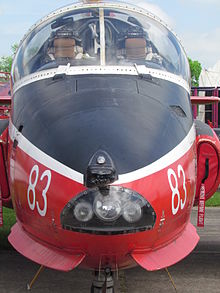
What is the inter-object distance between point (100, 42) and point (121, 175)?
2.12m

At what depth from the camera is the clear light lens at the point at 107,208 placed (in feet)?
9.39

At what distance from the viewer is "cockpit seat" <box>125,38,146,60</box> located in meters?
4.77

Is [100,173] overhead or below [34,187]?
overhead

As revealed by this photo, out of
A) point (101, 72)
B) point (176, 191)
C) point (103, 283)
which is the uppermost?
point (101, 72)

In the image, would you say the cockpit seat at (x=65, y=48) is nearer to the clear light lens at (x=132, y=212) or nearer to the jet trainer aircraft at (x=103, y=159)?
the jet trainer aircraft at (x=103, y=159)

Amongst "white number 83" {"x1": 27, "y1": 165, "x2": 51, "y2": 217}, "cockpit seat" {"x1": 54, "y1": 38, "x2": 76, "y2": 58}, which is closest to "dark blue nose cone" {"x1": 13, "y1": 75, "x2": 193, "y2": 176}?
"white number 83" {"x1": 27, "y1": 165, "x2": 51, "y2": 217}

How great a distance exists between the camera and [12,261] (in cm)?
642

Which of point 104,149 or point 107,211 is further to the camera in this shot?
point 104,149

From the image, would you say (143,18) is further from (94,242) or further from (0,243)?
(0,243)

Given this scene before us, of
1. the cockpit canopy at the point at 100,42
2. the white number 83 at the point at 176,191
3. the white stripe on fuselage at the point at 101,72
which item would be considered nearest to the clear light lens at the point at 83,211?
the white number 83 at the point at 176,191

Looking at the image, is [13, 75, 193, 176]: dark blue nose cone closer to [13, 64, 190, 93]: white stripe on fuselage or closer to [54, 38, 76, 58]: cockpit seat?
[13, 64, 190, 93]: white stripe on fuselage

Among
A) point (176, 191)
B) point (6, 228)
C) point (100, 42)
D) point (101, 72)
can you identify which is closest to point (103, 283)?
point (176, 191)

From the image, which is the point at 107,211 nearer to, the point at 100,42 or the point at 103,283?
the point at 103,283

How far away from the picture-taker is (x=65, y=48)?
4.81 meters
